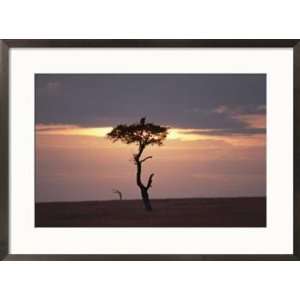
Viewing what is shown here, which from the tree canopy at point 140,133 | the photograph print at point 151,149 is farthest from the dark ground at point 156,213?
the tree canopy at point 140,133

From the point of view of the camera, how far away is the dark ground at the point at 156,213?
2.37m

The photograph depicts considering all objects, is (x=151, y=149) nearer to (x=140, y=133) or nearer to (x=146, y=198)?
(x=140, y=133)

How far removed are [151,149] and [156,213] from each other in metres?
0.25

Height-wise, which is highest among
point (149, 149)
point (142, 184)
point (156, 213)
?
point (149, 149)

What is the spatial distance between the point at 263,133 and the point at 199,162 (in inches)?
10.8

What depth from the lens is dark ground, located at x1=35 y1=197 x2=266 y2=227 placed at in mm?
2373

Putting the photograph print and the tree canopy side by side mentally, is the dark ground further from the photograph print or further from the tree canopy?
the tree canopy

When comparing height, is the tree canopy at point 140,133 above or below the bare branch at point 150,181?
above

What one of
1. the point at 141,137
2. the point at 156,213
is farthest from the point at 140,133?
the point at 156,213

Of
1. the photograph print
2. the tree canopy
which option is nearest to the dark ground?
the photograph print

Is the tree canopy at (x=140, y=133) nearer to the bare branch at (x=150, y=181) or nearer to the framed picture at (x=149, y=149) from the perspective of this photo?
the framed picture at (x=149, y=149)

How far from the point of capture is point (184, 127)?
2402 mm

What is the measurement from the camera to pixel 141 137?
7.83ft
